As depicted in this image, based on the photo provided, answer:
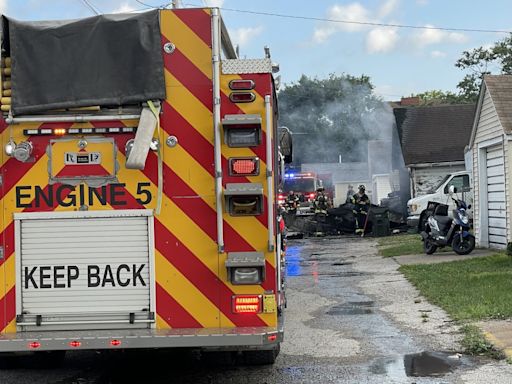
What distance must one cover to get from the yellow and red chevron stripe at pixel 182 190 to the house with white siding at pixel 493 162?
1130cm

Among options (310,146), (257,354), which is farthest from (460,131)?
(310,146)

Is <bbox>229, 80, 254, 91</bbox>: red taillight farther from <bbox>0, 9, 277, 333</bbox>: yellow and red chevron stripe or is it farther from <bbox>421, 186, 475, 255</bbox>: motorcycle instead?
<bbox>421, 186, 475, 255</bbox>: motorcycle

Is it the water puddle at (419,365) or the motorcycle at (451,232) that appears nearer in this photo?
the water puddle at (419,365)

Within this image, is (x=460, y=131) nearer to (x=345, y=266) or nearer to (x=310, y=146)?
(x=345, y=266)

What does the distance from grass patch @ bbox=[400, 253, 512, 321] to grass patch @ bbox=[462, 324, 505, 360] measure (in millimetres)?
858

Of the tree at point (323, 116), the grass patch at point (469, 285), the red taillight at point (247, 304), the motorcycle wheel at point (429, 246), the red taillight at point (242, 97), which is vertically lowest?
the grass patch at point (469, 285)

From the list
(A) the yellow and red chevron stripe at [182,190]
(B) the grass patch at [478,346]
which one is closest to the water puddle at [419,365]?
(B) the grass patch at [478,346]

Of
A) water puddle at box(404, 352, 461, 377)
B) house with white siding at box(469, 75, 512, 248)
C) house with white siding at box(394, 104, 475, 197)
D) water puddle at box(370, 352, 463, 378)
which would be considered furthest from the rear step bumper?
house with white siding at box(394, 104, 475, 197)

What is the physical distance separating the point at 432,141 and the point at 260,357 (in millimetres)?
26459

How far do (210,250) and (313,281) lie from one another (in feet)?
26.8

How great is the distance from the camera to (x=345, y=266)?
16.0 metres

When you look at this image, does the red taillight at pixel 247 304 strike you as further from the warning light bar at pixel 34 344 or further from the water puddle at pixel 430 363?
the water puddle at pixel 430 363

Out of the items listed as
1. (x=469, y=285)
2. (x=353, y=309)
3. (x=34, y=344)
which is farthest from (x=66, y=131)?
(x=469, y=285)

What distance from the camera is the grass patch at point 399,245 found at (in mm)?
17877
